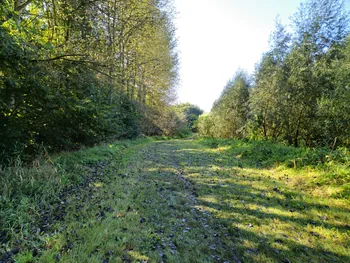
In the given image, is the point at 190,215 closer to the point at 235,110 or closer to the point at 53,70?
the point at 53,70

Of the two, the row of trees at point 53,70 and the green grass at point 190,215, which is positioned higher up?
the row of trees at point 53,70

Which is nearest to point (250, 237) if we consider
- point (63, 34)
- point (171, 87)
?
point (63, 34)

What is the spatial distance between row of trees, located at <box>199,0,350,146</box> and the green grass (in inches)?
106

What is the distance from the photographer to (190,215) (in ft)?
12.2

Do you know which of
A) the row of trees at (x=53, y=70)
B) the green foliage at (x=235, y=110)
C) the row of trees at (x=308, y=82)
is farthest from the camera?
the green foliage at (x=235, y=110)

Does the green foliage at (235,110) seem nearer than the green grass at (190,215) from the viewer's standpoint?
No

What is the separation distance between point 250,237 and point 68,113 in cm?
579

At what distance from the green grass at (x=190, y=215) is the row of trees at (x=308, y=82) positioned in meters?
2.68

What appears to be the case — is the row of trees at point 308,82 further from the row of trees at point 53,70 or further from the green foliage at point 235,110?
the row of trees at point 53,70

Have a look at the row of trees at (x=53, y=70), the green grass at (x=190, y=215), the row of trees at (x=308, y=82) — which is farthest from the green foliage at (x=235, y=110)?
the row of trees at (x=53, y=70)

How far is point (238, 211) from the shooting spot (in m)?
3.91

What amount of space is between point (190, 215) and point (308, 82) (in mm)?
9011

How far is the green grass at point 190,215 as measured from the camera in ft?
8.54

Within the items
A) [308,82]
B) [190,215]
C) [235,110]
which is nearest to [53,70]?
[190,215]
